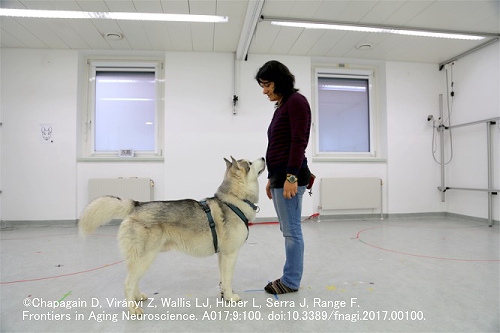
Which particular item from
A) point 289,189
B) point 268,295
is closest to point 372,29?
point 289,189

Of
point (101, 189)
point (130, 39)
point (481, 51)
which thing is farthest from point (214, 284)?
point (481, 51)

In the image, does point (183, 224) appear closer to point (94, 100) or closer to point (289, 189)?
point (289, 189)

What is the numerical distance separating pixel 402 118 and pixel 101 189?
545 cm

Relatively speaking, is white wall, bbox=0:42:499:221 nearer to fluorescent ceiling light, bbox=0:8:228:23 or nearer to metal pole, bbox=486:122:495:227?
metal pole, bbox=486:122:495:227

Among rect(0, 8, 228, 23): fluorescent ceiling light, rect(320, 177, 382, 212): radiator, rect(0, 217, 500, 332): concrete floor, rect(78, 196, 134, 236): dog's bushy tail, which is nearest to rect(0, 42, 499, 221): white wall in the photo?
rect(320, 177, 382, 212): radiator

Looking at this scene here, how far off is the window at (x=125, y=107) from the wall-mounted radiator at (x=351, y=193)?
3.00m

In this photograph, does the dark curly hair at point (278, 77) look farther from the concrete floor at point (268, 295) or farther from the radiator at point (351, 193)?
the radiator at point (351, 193)

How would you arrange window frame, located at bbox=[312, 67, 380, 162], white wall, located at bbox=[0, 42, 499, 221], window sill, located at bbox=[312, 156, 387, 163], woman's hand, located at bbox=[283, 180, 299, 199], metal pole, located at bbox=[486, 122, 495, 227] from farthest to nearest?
window frame, located at bbox=[312, 67, 380, 162]
window sill, located at bbox=[312, 156, 387, 163]
white wall, located at bbox=[0, 42, 499, 221]
metal pole, located at bbox=[486, 122, 495, 227]
woman's hand, located at bbox=[283, 180, 299, 199]

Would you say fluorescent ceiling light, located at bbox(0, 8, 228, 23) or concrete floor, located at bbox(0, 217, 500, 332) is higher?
fluorescent ceiling light, located at bbox(0, 8, 228, 23)

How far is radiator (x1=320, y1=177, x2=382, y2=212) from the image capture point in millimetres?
4477

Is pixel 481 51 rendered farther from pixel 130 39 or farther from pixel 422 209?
pixel 130 39

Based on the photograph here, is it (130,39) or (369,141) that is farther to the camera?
(369,141)

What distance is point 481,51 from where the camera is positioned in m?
4.26

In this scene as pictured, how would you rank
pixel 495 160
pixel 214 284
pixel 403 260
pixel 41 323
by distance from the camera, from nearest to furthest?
pixel 41 323 < pixel 214 284 < pixel 403 260 < pixel 495 160
